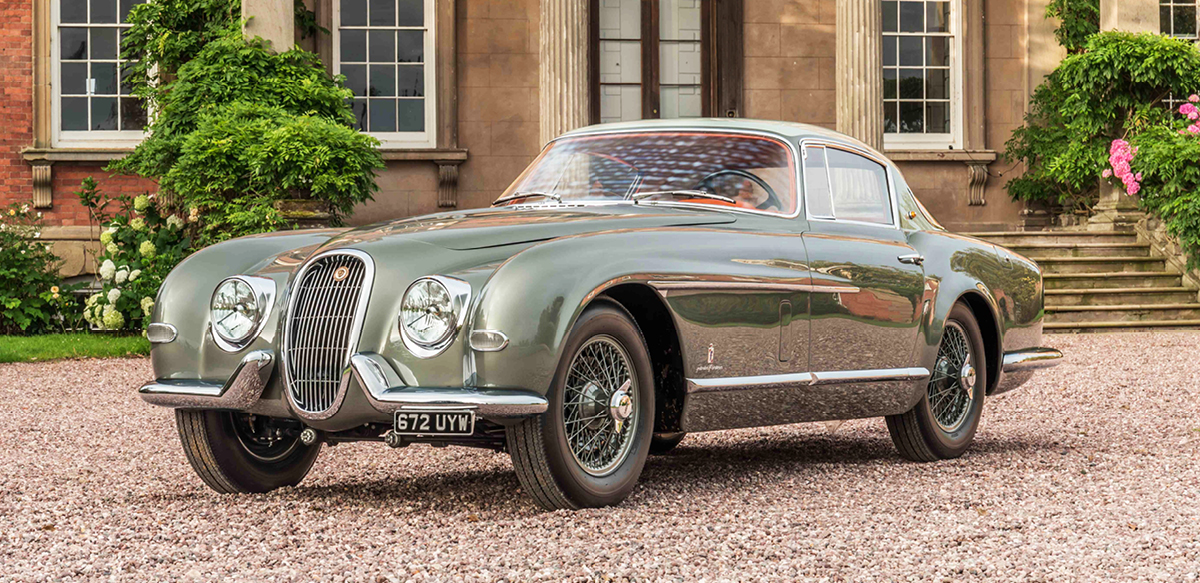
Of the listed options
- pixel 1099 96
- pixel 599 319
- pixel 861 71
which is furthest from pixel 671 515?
pixel 1099 96

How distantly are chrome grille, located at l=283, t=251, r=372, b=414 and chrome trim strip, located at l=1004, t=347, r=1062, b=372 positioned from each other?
3523 millimetres

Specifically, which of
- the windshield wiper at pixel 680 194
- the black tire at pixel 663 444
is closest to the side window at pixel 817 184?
the windshield wiper at pixel 680 194

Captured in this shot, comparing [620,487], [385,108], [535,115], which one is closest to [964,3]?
[535,115]

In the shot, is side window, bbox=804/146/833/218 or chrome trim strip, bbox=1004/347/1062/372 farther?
chrome trim strip, bbox=1004/347/1062/372

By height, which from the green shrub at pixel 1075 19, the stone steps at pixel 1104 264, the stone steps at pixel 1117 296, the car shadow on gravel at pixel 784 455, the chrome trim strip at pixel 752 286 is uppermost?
the green shrub at pixel 1075 19

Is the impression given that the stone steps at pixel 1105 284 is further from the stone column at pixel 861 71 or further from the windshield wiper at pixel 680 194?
the windshield wiper at pixel 680 194

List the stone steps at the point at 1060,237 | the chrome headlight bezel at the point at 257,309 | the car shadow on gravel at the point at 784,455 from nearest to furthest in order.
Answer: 1. the chrome headlight bezel at the point at 257,309
2. the car shadow on gravel at the point at 784,455
3. the stone steps at the point at 1060,237

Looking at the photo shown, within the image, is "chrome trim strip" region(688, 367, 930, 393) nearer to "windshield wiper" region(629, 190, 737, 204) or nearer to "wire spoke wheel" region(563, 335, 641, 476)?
"wire spoke wheel" region(563, 335, 641, 476)

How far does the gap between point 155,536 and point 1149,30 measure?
1477cm

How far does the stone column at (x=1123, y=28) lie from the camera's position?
16.0 m

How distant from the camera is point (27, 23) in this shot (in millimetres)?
15359

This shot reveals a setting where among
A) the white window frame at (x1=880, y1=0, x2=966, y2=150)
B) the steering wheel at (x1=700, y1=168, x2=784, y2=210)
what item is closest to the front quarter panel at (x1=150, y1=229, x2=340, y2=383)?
the steering wheel at (x1=700, y1=168, x2=784, y2=210)

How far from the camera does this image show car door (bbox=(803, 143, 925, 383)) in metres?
5.40

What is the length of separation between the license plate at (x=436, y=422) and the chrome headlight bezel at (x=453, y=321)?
184 millimetres
